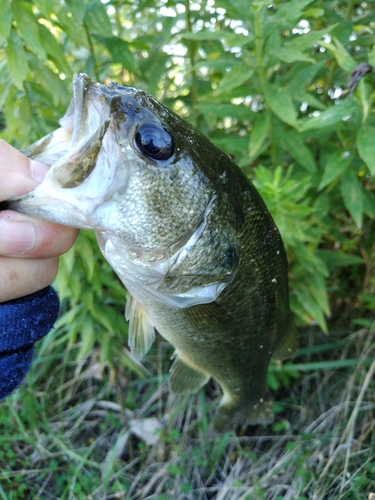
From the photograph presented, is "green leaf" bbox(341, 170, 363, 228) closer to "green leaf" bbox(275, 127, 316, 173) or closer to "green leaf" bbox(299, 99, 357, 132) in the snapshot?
"green leaf" bbox(275, 127, 316, 173)

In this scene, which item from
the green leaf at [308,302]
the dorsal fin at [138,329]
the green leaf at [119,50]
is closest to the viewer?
the dorsal fin at [138,329]

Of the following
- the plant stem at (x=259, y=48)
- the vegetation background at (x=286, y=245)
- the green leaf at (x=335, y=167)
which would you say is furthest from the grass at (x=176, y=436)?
the plant stem at (x=259, y=48)

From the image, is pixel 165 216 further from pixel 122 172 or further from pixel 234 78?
pixel 234 78

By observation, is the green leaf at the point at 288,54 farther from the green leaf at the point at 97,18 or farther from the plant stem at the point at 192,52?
the green leaf at the point at 97,18

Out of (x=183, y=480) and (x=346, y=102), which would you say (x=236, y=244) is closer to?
(x=346, y=102)

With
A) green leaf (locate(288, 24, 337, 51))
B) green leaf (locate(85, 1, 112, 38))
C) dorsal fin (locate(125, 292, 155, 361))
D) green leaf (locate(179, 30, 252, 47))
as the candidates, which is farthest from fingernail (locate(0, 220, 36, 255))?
green leaf (locate(288, 24, 337, 51))

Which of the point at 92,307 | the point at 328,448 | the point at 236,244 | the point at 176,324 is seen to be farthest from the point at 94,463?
the point at 236,244
